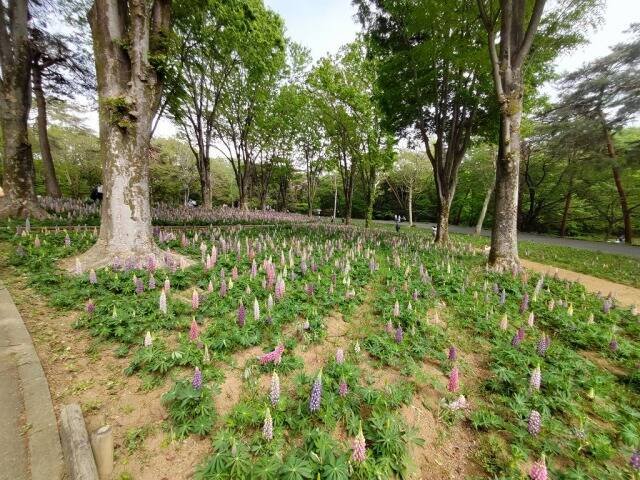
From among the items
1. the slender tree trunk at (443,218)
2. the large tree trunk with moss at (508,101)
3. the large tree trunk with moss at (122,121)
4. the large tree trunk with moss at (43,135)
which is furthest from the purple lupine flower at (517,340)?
the large tree trunk with moss at (43,135)

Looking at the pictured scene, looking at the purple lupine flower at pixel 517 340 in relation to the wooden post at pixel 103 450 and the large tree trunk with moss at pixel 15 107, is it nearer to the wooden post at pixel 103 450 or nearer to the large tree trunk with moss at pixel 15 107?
the wooden post at pixel 103 450

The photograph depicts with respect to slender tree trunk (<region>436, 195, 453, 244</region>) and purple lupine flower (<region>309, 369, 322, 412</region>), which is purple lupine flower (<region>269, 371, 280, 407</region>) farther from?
slender tree trunk (<region>436, 195, 453, 244</region>)

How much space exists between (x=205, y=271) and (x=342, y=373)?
438cm

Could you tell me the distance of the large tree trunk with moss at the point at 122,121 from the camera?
612 centimetres

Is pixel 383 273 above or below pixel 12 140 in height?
below

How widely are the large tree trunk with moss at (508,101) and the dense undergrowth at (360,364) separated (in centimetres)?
Answer: 229

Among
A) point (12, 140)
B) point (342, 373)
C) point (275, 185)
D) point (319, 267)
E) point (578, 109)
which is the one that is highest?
point (578, 109)

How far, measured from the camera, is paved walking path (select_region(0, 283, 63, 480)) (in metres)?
2.09

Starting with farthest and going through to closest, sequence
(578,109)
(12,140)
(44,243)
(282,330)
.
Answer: (578,109)
(12,140)
(44,243)
(282,330)

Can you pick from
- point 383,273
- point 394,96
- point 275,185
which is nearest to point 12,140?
point 383,273

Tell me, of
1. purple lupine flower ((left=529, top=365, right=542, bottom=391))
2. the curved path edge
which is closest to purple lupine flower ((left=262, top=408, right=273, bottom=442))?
purple lupine flower ((left=529, top=365, right=542, bottom=391))

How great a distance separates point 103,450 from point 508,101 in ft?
37.2

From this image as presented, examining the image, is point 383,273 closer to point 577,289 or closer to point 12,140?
point 577,289

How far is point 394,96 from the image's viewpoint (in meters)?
13.4
